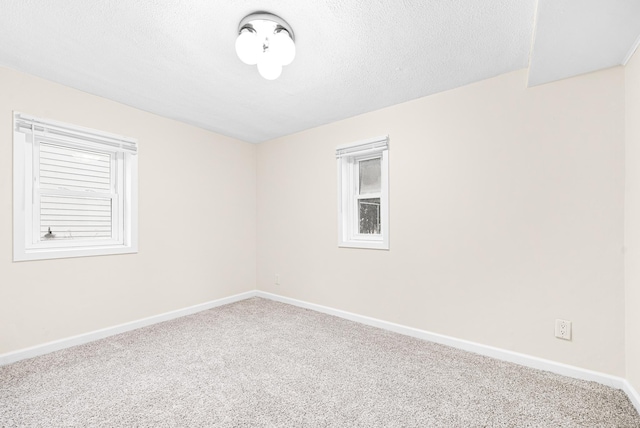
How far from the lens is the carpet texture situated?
63.3 inches

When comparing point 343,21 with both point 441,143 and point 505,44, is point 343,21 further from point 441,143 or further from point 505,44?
point 441,143

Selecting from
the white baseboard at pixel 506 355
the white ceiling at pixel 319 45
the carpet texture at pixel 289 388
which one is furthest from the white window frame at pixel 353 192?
the carpet texture at pixel 289 388

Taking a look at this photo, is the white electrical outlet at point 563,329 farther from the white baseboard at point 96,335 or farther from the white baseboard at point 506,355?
the white baseboard at point 96,335

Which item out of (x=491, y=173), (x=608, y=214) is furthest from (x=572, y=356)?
(x=491, y=173)

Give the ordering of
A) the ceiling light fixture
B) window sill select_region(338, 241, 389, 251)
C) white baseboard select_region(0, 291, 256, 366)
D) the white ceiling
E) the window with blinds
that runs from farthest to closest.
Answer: window sill select_region(338, 241, 389, 251) < the window with blinds < white baseboard select_region(0, 291, 256, 366) < the ceiling light fixture < the white ceiling

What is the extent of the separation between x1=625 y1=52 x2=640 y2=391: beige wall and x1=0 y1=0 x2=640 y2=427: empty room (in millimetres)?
18

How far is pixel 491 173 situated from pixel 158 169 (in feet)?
10.9

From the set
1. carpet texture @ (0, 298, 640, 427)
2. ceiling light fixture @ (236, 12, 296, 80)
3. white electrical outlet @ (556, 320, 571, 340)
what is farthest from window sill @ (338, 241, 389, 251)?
ceiling light fixture @ (236, 12, 296, 80)

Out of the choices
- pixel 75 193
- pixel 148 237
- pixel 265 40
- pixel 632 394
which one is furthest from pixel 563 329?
pixel 75 193

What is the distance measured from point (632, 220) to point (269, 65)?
2.49 meters

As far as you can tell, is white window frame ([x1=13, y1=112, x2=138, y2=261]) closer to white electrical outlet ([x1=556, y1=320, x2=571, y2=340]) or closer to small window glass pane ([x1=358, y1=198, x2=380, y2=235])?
small window glass pane ([x1=358, y1=198, x2=380, y2=235])

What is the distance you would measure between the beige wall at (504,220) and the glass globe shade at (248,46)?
1.63 m

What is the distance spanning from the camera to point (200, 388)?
1.90 m

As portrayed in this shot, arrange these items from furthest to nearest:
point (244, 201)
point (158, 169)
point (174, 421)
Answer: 1. point (244, 201)
2. point (158, 169)
3. point (174, 421)
